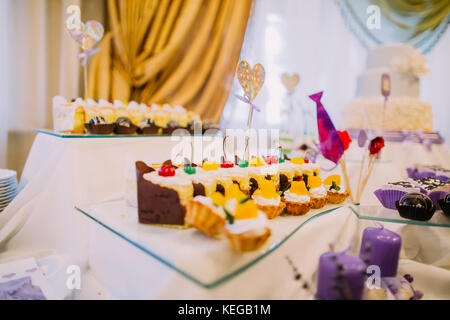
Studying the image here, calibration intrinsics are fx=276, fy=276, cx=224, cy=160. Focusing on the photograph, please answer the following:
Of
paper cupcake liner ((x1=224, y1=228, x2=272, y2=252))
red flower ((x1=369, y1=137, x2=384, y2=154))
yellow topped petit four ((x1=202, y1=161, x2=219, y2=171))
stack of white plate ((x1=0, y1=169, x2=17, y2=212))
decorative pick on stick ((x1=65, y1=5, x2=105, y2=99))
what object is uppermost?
decorative pick on stick ((x1=65, y1=5, x2=105, y2=99))

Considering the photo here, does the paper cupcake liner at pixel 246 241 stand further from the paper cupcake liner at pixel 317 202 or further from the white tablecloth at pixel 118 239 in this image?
the paper cupcake liner at pixel 317 202

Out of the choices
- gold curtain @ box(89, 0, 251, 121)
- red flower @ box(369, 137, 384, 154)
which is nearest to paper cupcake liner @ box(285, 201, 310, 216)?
red flower @ box(369, 137, 384, 154)

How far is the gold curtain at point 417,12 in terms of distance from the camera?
2.77 metres

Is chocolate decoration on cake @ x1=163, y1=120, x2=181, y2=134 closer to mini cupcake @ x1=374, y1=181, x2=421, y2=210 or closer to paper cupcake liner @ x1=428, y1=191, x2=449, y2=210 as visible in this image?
mini cupcake @ x1=374, y1=181, x2=421, y2=210

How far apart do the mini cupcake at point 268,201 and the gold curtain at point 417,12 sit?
2.92m

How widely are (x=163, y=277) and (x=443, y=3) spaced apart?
3636 mm

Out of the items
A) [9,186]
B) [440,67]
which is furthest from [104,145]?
[440,67]

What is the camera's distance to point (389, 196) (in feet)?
3.29

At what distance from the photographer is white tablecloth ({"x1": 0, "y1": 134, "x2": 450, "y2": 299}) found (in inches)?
25.0

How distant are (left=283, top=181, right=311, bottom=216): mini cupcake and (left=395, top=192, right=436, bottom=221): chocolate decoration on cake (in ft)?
0.96

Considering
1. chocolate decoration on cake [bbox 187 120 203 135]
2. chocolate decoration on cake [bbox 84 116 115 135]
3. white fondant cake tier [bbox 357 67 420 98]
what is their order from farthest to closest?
white fondant cake tier [bbox 357 67 420 98] < chocolate decoration on cake [bbox 187 120 203 135] < chocolate decoration on cake [bbox 84 116 115 135]

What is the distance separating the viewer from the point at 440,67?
10.3 ft

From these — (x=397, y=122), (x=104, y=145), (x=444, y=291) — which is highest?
(x=397, y=122)

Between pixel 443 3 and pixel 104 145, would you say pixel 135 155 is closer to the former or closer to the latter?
pixel 104 145
